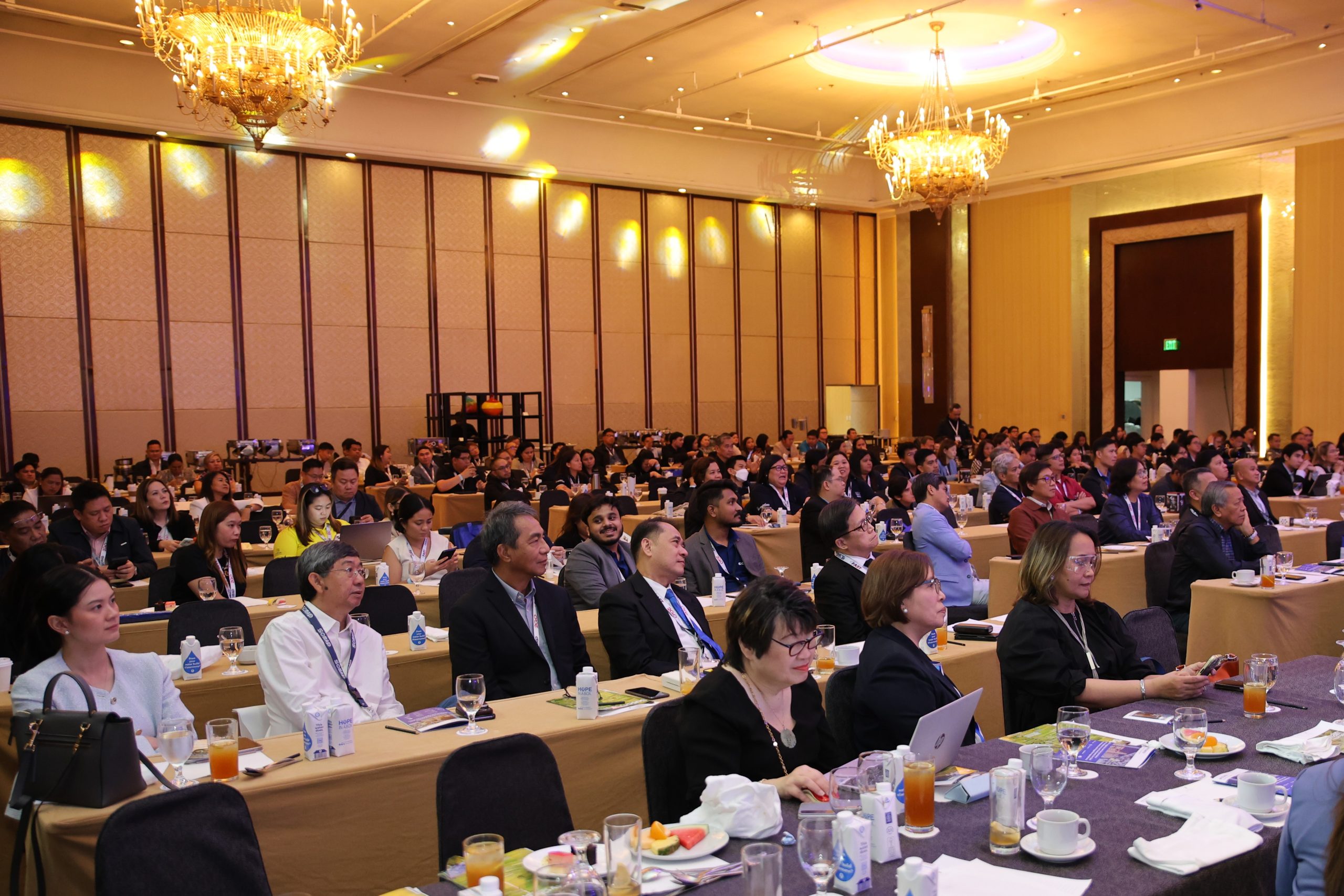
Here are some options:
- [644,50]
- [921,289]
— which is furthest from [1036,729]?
[921,289]

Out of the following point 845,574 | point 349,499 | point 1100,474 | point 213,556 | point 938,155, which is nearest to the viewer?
point 845,574

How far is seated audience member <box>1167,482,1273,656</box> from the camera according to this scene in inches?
240

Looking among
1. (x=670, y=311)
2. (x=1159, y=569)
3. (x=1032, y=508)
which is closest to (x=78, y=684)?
(x=1159, y=569)

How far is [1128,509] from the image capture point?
317 inches

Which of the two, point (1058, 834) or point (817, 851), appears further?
point (1058, 834)

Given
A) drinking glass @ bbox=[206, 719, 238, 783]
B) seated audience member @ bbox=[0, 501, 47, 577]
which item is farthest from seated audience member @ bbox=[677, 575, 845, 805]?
seated audience member @ bbox=[0, 501, 47, 577]

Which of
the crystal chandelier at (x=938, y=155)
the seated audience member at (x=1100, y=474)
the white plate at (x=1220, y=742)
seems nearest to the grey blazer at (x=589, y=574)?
the white plate at (x=1220, y=742)

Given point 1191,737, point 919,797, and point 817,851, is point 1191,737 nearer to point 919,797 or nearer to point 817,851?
point 919,797

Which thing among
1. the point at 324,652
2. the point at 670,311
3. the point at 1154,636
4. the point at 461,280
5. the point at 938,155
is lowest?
the point at 1154,636

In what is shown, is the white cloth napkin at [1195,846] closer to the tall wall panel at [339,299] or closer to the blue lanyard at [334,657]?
the blue lanyard at [334,657]

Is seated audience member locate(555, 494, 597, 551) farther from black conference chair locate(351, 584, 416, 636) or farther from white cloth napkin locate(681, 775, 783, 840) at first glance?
white cloth napkin locate(681, 775, 783, 840)

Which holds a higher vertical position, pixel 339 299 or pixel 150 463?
pixel 339 299

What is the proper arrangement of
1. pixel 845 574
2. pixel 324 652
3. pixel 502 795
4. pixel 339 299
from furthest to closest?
1. pixel 339 299
2. pixel 845 574
3. pixel 324 652
4. pixel 502 795

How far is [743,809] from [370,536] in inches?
203
